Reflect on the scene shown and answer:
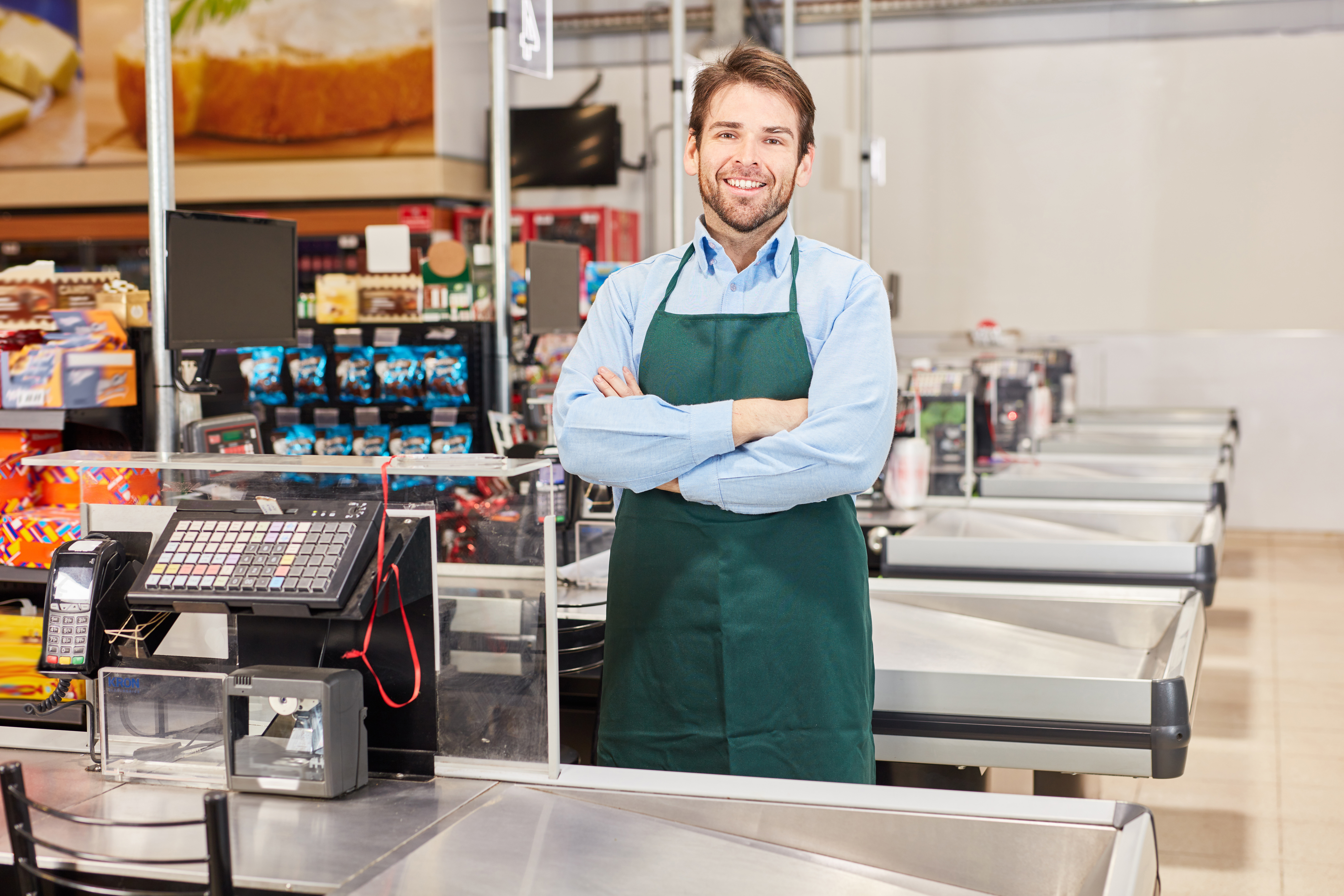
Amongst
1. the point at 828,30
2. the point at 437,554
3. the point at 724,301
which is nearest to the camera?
the point at 437,554

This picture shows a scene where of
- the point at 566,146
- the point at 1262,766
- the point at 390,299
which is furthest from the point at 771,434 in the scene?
the point at 566,146

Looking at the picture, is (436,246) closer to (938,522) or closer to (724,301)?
(938,522)

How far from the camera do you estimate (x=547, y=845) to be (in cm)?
148

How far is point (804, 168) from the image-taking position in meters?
2.06

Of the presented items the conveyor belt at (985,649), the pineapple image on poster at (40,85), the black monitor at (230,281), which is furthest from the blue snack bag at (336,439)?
the pineapple image on poster at (40,85)

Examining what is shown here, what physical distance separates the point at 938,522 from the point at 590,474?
2.62 meters

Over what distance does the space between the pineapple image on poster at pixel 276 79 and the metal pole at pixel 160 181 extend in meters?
7.09

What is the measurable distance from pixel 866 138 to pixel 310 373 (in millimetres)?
4955

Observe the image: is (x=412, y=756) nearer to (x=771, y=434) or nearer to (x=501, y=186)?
(x=771, y=434)

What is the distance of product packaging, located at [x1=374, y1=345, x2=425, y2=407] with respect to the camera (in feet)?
17.2

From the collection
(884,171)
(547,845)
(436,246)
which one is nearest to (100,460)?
(547,845)

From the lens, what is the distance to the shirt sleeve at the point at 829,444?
6.11ft

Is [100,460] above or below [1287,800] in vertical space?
above

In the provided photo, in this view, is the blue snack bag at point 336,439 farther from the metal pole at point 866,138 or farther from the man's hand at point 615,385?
the metal pole at point 866,138
